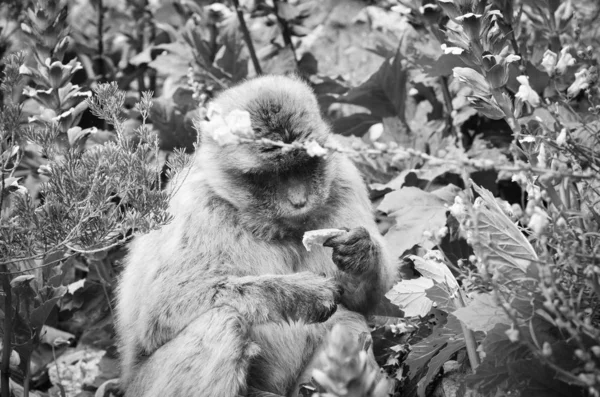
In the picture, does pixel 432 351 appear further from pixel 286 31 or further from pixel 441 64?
pixel 286 31

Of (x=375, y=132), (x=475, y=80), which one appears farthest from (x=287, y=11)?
(x=475, y=80)

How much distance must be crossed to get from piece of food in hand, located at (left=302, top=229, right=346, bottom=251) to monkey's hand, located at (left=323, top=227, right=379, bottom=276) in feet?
0.08

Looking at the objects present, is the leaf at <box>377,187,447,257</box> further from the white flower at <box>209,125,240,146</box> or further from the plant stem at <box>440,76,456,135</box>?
the white flower at <box>209,125,240,146</box>

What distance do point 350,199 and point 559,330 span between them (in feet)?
5.86

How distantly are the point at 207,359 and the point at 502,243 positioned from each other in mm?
1565

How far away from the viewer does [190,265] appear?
4074 mm

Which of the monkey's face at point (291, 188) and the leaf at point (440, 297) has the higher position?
the monkey's face at point (291, 188)

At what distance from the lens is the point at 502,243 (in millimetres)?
3324

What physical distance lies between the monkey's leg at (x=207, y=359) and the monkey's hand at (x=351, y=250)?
630mm

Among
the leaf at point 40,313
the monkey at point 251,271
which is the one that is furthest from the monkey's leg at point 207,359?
the leaf at point 40,313

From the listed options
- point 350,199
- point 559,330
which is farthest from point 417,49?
point 559,330

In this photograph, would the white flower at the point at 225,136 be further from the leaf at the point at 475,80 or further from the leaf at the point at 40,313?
the leaf at the point at 40,313

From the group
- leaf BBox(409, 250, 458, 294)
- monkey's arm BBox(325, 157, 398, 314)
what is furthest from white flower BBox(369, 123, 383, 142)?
leaf BBox(409, 250, 458, 294)

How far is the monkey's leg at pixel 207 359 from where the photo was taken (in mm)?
3744
